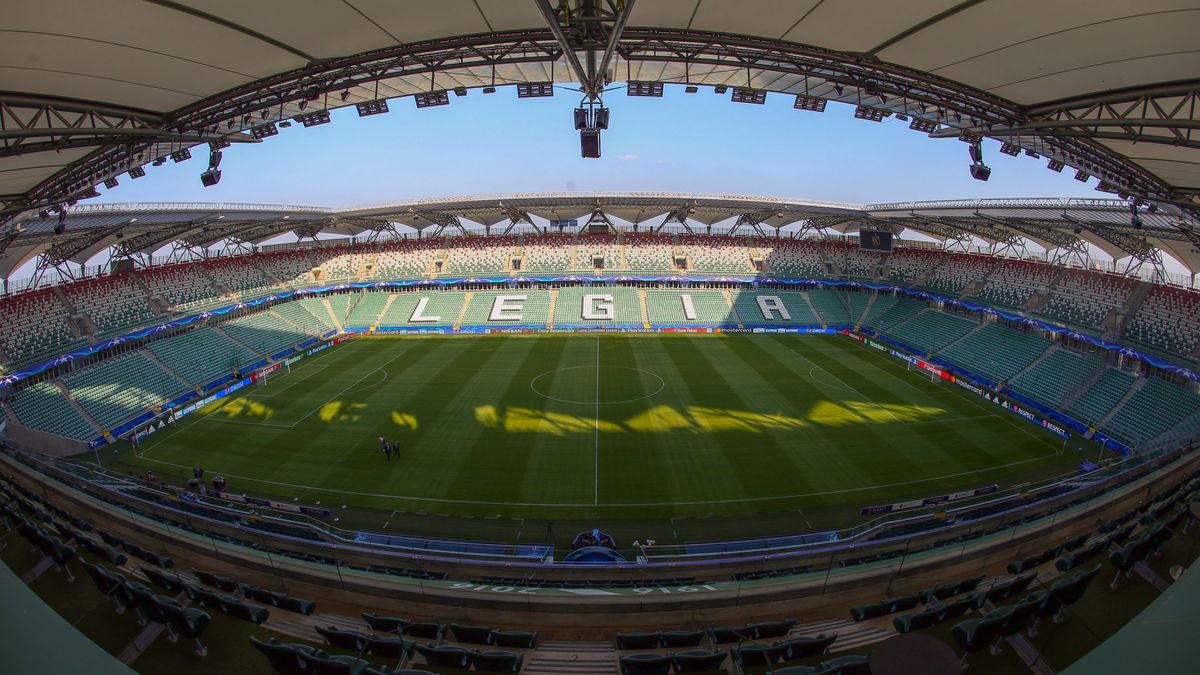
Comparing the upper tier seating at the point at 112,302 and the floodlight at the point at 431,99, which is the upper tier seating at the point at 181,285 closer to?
the upper tier seating at the point at 112,302

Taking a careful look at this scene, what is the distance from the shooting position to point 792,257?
4869 cm

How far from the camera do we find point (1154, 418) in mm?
21422

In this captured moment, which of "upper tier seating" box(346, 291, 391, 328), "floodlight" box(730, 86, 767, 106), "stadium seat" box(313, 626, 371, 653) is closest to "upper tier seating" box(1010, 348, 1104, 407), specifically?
"floodlight" box(730, 86, 767, 106)

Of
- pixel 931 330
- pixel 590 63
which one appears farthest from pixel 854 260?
pixel 590 63

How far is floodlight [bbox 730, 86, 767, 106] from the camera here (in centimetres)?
1550

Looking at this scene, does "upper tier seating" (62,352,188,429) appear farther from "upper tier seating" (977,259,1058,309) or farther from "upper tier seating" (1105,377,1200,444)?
"upper tier seating" (977,259,1058,309)

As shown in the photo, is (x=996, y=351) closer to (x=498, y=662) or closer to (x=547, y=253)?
(x=498, y=662)

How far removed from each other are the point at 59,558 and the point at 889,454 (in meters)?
22.7

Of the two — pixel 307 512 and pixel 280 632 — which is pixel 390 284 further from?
pixel 280 632

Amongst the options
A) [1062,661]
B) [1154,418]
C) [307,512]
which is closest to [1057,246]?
[1154,418]

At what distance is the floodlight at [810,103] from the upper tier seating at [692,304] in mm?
26825

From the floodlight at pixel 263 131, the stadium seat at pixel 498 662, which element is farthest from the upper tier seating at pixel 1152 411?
the floodlight at pixel 263 131

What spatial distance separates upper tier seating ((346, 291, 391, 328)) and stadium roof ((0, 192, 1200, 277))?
6715mm

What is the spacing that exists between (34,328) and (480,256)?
29905mm
